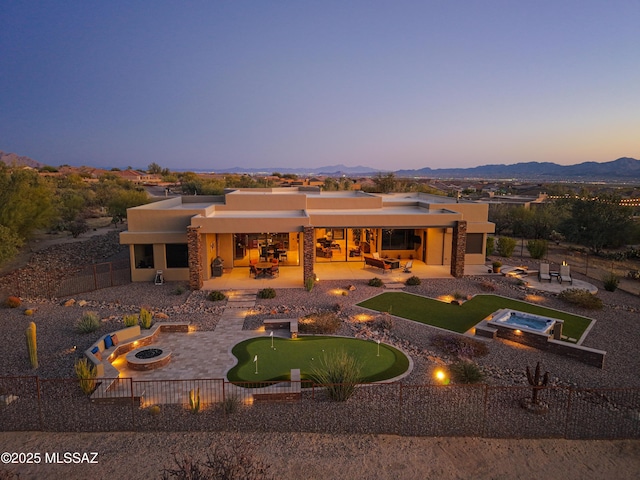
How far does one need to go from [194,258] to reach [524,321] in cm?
1354

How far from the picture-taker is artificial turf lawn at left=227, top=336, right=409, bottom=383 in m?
10.6

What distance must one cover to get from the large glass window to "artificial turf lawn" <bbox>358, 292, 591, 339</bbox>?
6801 mm

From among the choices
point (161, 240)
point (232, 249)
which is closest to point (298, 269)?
point (232, 249)

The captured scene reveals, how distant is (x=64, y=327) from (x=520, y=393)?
14.2 metres

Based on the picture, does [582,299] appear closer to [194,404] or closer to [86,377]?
[194,404]

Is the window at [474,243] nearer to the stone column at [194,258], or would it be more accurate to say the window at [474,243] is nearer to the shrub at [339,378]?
the stone column at [194,258]

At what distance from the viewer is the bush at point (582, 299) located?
16.0m

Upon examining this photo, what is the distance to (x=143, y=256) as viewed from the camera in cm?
2006

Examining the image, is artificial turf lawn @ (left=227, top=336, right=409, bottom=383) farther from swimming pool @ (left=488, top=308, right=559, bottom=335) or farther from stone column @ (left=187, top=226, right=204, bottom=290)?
stone column @ (left=187, top=226, right=204, bottom=290)

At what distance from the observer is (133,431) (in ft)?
27.2

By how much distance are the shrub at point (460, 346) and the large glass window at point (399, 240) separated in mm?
11494

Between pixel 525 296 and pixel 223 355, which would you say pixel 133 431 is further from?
pixel 525 296

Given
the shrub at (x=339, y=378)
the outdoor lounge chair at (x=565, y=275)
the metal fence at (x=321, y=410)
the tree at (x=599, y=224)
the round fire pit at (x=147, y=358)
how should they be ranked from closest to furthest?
1. the metal fence at (x=321, y=410)
2. the shrub at (x=339, y=378)
3. the round fire pit at (x=147, y=358)
4. the outdoor lounge chair at (x=565, y=275)
5. the tree at (x=599, y=224)

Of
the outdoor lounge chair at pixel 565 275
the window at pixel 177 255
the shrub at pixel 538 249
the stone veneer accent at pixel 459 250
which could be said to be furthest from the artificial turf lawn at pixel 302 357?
the shrub at pixel 538 249
